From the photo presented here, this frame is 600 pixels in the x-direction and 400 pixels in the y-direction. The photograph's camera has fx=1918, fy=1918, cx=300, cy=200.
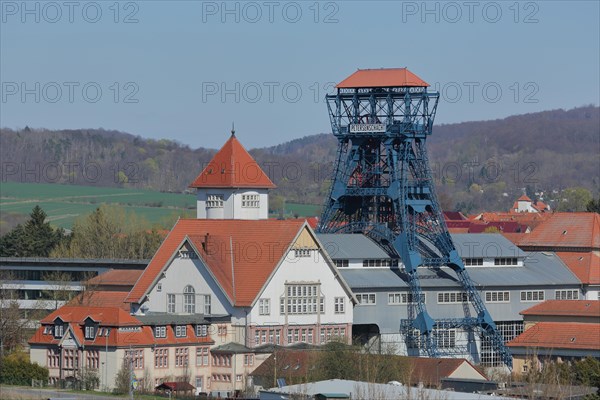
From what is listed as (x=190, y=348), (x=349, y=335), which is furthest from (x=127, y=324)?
(x=349, y=335)

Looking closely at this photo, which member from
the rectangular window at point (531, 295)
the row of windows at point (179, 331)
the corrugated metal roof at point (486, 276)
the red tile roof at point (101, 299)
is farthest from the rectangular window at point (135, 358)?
the rectangular window at point (531, 295)

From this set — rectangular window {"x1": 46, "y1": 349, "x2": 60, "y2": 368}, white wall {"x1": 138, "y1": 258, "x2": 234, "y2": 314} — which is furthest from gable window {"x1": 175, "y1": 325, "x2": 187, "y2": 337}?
rectangular window {"x1": 46, "y1": 349, "x2": 60, "y2": 368}

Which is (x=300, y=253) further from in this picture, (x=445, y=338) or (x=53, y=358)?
(x=53, y=358)

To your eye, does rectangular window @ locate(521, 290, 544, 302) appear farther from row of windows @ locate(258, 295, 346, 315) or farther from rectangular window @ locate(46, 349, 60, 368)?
rectangular window @ locate(46, 349, 60, 368)

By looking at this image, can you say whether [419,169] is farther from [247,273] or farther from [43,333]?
[43,333]

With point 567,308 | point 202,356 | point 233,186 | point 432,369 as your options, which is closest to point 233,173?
point 233,186

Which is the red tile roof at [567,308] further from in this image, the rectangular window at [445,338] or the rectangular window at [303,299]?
the rectangular window at [303,299]
